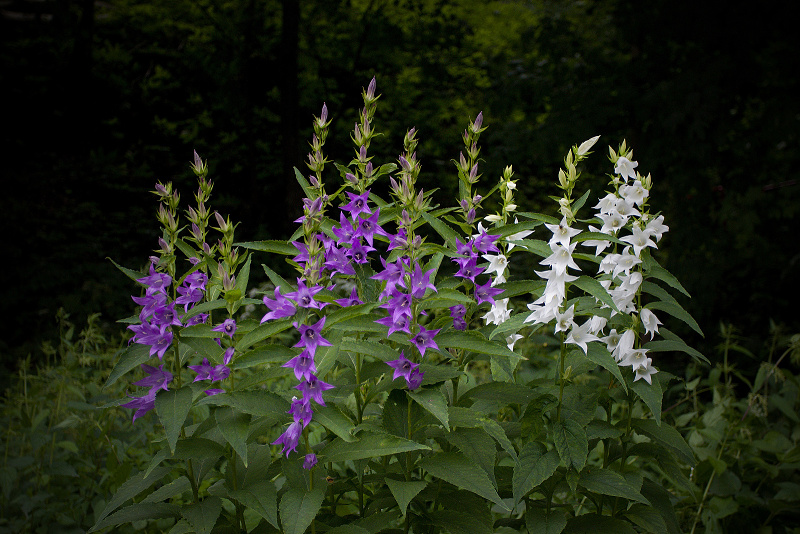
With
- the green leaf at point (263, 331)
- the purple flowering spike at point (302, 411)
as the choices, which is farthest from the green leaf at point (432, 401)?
the green leaf at point (263, 331)

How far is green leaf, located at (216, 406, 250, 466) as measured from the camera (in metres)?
1.37

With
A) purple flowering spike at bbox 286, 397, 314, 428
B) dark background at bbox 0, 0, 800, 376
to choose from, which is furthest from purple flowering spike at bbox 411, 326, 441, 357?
dark background at bbox 0, 0, 800, 376

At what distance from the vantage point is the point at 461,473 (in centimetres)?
147

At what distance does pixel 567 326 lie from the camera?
162cm

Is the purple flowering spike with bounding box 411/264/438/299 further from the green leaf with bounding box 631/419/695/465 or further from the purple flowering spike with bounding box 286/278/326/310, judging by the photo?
the green leaf with bounding box 631/419/695/465

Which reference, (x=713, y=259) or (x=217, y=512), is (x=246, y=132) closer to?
(x=713, y=259)

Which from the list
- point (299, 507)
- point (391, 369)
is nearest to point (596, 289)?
point (391, 369)

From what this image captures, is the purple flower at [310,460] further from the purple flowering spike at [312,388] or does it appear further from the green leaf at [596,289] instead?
the green leaf at [596,289]

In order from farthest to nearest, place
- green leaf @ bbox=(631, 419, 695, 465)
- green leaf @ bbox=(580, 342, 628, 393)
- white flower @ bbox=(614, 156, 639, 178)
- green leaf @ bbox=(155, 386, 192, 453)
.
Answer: white flower @ bbox=(614, 156, 639, 178), green leaf @ bbox=(631, 419, 695, 465), green leaf @ bbox=(580, 342, 628, 393), green leaf @ bbox=(155, 386, 192, 453)

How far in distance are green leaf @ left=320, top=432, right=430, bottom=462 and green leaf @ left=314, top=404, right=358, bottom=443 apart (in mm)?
31

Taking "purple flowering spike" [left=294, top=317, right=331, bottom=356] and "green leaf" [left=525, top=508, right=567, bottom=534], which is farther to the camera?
"green leaf" [left=525, top=508, right=567, bottom=534]

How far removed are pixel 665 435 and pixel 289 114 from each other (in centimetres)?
A: 630

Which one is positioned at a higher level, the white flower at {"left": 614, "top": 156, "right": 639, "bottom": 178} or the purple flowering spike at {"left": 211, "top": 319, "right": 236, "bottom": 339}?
the white flower at {"left": 614, "top": 156, "right": 639, "bottom": 178}

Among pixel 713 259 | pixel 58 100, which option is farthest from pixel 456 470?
pixel 58 100
